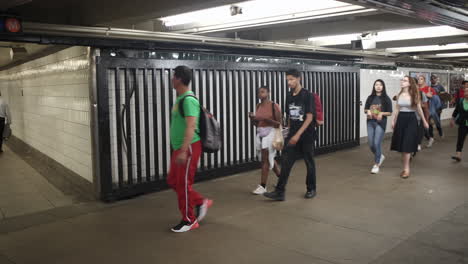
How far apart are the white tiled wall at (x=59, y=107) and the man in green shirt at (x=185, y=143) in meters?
2.16

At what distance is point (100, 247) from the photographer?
14.2ft

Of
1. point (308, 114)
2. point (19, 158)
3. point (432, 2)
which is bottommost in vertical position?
point (19, 158)

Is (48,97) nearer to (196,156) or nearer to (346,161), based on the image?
(196,156)

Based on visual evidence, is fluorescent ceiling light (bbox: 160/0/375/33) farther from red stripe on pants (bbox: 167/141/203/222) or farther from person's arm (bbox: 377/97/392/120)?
person's arm (bbox: 377/97/392/120)

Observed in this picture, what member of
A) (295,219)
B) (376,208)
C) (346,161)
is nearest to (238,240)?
(295,219)

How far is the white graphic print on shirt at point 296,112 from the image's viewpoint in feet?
19.1

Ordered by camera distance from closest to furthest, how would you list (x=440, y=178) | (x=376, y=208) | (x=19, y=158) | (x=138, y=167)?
(x=376, y=208)
(x=138, y=167)
(x=440, y=178)
(x=19, y=158)

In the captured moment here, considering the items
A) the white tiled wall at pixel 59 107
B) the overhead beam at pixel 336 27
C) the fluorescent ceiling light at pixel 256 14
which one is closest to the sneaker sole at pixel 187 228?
the white tiled wall at pixel 59 107

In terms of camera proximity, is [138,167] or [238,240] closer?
[238,240]

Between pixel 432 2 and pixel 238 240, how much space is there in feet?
10.6

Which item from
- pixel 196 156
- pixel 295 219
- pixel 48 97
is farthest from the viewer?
pixel 48 97

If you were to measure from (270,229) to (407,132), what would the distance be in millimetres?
3752

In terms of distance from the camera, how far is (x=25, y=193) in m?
7.09

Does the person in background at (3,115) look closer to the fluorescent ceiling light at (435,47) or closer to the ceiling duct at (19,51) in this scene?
the ceiling duct at (19,51)
